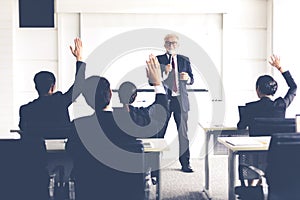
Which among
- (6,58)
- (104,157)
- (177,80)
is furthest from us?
(6,58)

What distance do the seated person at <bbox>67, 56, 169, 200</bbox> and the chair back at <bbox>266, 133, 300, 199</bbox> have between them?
0.81 m

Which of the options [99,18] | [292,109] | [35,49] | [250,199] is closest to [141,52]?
[99,18]

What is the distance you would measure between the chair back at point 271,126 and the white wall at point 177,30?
116 inches

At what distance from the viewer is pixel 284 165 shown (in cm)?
307

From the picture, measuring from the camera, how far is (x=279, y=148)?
3016 millimetres

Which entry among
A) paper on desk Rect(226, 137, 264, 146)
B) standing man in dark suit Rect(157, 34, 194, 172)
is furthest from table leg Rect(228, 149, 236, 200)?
standing man in dark suit Rect(157, 34, 194, 172)

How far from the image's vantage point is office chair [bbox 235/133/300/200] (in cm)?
301

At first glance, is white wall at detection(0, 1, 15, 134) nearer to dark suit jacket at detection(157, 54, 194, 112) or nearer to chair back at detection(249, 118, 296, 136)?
dark suit jacket at detection(157, 54, 194, 112)

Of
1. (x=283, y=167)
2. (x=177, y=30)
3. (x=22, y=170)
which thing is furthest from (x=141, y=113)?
(x=177, y=30)

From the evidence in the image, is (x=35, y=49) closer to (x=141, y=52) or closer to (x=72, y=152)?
(x=141, y=52)

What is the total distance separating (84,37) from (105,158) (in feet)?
13.9

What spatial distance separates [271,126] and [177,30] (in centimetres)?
348

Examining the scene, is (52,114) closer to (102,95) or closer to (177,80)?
(102,95)

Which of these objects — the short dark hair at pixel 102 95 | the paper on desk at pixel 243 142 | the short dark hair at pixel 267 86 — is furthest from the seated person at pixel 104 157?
the short dark hair at pixel 267 86
